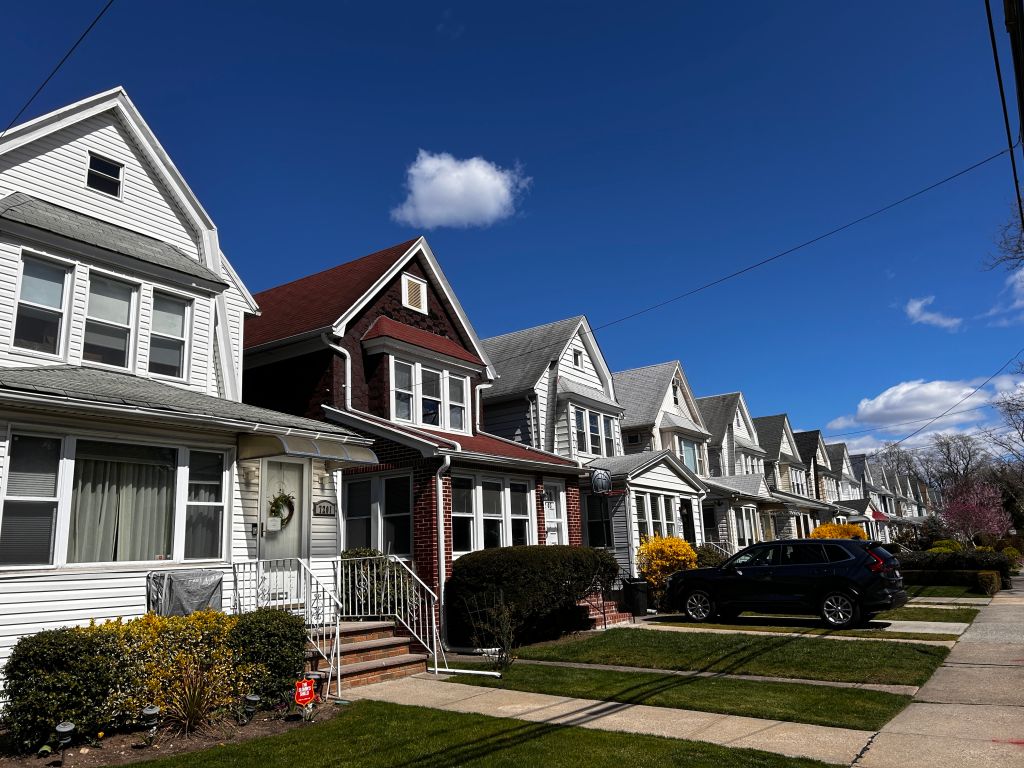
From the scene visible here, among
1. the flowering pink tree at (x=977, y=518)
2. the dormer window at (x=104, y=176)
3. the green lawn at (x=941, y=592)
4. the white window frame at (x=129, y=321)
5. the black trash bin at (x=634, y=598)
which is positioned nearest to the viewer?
the white window frame at (x=129, y=321)

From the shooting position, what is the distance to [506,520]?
703 inches

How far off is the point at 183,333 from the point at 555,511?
418 inches

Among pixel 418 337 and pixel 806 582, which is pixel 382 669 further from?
pixel 418 337

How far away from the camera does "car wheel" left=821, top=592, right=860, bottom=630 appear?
15203mm

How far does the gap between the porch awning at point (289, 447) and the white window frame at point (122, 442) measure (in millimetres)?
278

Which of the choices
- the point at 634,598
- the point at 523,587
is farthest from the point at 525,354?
the point at 523,587

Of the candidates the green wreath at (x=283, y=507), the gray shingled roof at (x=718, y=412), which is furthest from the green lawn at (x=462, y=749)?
the gray shingled roof at (x=718, y=412)

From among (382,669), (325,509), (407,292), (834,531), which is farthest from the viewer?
(834,531)

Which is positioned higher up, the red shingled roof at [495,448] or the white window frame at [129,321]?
the white window frame at [129,321]

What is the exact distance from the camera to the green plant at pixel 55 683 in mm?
7309

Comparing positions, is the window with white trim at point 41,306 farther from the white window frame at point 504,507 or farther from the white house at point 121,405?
the white window frame at point 504,507

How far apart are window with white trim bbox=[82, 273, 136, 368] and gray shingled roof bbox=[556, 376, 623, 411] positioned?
15420 millimetres

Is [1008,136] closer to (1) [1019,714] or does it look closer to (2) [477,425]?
(1) [1019,714]

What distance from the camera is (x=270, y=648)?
9172 mm
